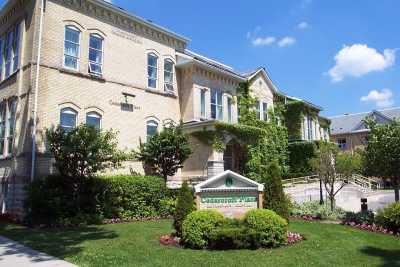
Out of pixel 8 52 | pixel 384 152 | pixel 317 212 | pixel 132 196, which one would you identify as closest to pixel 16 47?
pixel 8 52

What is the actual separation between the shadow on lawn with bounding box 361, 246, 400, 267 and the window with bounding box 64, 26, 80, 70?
1660 centimetres

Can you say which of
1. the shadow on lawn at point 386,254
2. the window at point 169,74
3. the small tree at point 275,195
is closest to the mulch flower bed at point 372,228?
the shadow on lawn at point 386,254

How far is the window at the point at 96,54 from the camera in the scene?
69.0 ft

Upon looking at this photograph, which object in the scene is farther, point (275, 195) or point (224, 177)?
point (275, 195)

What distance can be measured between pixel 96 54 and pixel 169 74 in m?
5.80

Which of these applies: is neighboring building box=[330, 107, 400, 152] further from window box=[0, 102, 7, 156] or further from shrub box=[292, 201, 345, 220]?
window box=[0, 102, 7, 156]

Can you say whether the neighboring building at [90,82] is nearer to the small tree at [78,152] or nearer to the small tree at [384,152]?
the small tree at [78,152]

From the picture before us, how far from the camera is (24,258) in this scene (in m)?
8.98

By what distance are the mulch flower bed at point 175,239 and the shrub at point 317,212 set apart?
536cm

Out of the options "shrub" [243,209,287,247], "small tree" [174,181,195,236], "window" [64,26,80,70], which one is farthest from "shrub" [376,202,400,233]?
"window" [64,26,80,70]

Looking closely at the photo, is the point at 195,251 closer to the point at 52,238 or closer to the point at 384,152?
the point at 52,238

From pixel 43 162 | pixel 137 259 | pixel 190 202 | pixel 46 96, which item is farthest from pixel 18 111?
pixel 137 259

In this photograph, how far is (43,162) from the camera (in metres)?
17.9

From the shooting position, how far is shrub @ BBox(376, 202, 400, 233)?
13.0m
